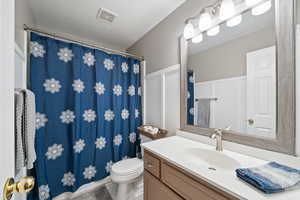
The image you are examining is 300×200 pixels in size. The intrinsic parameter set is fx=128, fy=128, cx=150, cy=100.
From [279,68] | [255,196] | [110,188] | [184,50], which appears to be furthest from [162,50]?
[110,188]

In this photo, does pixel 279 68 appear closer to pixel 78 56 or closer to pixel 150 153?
pixel 150 153

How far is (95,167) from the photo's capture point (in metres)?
1.68

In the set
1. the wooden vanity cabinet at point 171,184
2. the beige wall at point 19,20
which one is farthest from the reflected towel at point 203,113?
Result: the beige wall at point 19,20

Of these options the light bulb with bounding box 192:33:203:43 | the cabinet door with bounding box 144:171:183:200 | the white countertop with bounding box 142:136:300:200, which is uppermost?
the light bulb with bounding box 192:33:203:43

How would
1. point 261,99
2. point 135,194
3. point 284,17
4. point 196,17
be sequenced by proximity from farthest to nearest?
point 135,194 < point 196,17 < point 261,99 < point 284,17

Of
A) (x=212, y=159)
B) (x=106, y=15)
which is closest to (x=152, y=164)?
(x=212, y=159)

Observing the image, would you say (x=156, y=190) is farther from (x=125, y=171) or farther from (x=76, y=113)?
(x=76, y=113)

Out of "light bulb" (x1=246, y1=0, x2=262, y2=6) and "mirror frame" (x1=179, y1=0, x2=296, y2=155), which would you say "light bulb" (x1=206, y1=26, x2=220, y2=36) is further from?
"mirror frame" (x1=179, y1=0, x2=296, y2=155)

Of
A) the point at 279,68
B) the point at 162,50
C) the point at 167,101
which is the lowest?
the point at 167,101

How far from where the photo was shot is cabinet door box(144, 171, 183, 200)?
87 cm

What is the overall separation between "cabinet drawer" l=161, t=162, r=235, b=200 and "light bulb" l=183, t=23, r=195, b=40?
1.23 meters

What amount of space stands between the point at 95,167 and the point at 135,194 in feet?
2.02

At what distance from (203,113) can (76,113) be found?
4.71ft

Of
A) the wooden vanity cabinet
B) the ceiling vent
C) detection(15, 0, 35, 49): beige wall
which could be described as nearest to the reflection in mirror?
the wooden vanity cabinet
